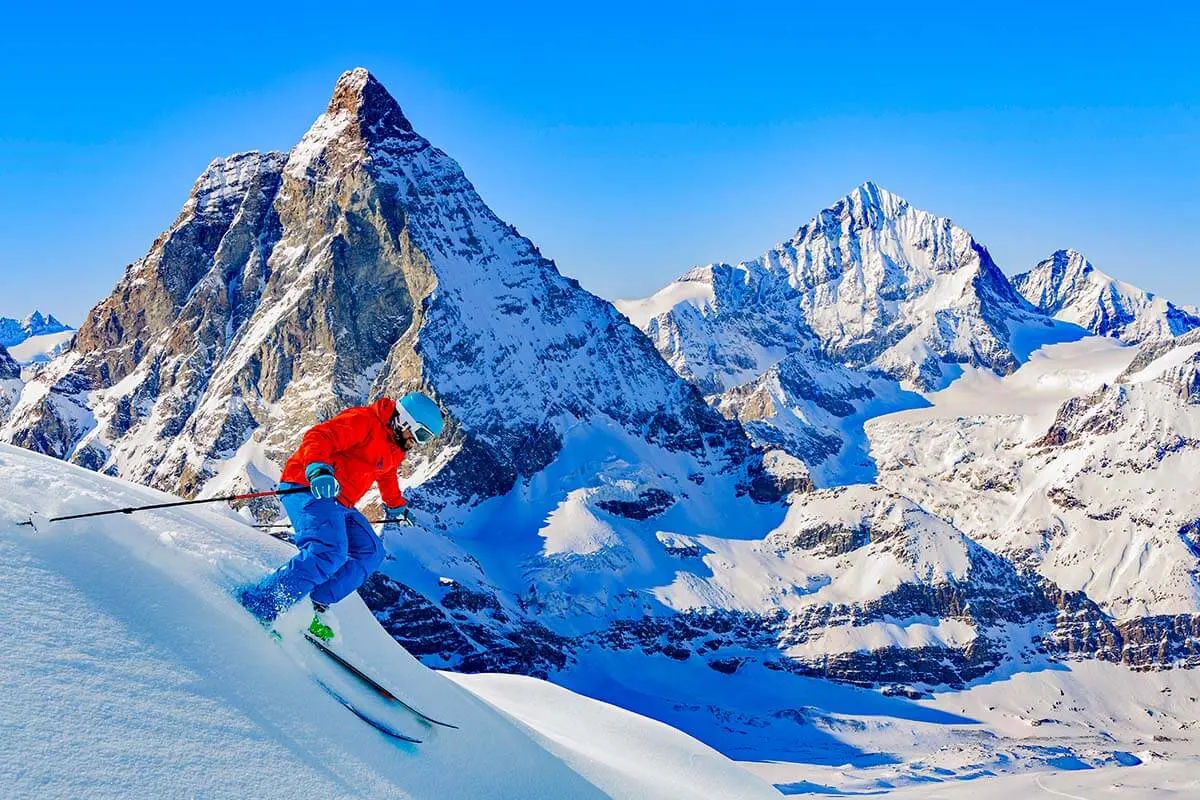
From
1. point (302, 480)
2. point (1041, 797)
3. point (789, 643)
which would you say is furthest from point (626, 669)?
point (302, 480)

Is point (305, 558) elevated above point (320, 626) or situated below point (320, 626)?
above

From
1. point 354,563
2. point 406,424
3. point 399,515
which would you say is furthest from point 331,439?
point 399,515

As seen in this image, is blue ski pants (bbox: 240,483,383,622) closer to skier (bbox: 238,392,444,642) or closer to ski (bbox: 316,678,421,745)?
skier (bbox: 238,392,444,642)

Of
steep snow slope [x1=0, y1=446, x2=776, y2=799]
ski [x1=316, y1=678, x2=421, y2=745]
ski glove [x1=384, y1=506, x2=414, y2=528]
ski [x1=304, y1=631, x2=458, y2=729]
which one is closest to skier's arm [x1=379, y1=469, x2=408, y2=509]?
ski glove [x1=384, y1=506, x2=414, y2=528]

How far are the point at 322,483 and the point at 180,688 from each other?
331 cm

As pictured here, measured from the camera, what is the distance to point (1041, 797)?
459ft

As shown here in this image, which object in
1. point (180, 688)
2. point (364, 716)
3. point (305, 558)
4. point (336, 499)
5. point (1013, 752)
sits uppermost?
point (1013, 752)

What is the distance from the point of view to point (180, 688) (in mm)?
7465

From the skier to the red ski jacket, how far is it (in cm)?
1

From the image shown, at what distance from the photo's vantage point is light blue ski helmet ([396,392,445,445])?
11.9m

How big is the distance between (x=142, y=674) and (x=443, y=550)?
577ft

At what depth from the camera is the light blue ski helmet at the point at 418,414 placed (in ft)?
39.1

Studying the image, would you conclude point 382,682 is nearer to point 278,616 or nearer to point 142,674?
point 278,616

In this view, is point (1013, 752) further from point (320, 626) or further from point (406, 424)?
point (320, 626)
